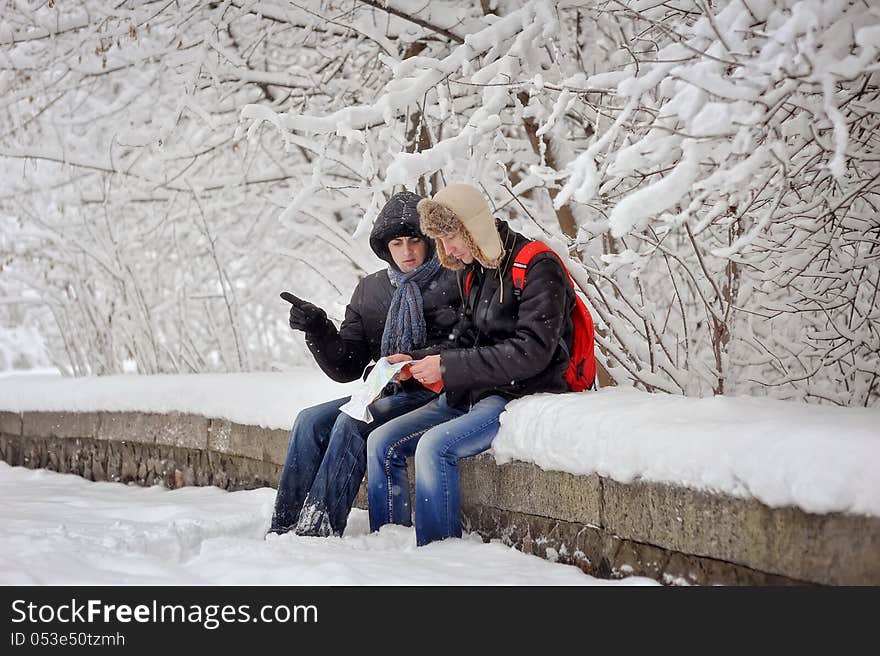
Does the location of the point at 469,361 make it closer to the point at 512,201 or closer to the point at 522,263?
the point at 522,263

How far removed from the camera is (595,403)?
10.4 ft

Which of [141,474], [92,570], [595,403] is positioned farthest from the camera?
[141,474]

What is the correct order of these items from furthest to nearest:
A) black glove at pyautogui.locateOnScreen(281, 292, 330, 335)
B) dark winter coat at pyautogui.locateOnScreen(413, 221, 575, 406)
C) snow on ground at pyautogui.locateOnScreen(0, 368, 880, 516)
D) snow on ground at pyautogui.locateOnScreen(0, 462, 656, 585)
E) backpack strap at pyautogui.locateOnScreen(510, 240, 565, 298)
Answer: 1. black glove at pyautogui.locateOnScreen(281, 292, 330, 335)
2. backpack strap at pyautogui.locateOnScreen(510, 240, 565, 298)
3. dark winter coat at pyautogui.locateOnScreen(413, 221, 575, 406)
4. snow on ground at pyautogui.locateOnScreen(0, 462, 656, 585)
5. snow on ground at pyautogui.locateOnScreen(0, 368, 880, 516)

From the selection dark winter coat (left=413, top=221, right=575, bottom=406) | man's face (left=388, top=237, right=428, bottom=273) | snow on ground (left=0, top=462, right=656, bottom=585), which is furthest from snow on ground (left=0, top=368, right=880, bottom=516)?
man's face (left=388, top=237, right=428, bottom=273)

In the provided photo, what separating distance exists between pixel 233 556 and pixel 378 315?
4.35 feet

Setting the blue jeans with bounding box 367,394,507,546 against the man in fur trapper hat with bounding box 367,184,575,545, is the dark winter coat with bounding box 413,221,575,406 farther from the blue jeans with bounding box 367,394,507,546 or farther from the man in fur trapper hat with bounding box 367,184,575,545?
the blue jeans with bounding box 367,394,507,546

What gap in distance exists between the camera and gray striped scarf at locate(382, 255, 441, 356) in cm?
386

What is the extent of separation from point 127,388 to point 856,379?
4.26 m

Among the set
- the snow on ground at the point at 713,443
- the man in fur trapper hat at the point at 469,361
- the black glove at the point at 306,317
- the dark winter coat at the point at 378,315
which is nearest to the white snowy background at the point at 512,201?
the snow on ground at the point at 713,443

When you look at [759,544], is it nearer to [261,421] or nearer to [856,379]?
[856,379]

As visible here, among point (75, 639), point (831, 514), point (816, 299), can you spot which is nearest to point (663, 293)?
point (816, 299)

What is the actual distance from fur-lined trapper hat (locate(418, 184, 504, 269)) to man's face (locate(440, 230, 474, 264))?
0.05 ft

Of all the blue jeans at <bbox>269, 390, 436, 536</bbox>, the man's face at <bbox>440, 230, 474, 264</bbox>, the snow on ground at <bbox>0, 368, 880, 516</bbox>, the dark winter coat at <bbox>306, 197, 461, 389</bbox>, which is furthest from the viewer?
the dark winter coat at <bbox>306, 197, 461, 389</bbox>

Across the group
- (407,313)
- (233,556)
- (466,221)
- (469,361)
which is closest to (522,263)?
(466,221)
